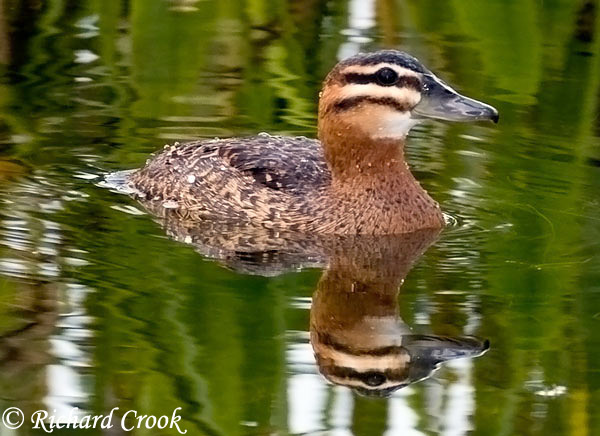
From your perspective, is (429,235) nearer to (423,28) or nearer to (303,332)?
(303,332)

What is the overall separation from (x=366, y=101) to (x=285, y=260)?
138cm

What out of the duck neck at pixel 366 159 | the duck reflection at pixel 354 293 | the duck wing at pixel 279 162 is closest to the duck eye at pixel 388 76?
the duck neck at pixel 366 159

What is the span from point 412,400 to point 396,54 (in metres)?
3.68

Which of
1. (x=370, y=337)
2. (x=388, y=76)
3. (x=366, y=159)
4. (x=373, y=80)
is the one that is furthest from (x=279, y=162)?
(x=370, y=337)

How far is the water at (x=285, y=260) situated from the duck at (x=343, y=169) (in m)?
0.33

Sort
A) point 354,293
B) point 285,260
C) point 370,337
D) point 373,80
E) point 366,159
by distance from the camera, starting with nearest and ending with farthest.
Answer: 1. point 370,337
2. point 354,293
3. point 285,260
4. point 373,80
5. point 366,159

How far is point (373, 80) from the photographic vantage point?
10758mm

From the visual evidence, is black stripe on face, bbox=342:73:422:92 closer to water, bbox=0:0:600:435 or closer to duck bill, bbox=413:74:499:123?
duck bill, bbox=413:74:499:123

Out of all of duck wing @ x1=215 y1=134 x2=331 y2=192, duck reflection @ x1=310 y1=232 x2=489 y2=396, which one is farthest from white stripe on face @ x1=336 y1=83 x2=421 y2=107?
duck reflection @ x1=310 y1=232 x2=489 y2=396

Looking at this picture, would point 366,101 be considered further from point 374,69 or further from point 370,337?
point 370,337

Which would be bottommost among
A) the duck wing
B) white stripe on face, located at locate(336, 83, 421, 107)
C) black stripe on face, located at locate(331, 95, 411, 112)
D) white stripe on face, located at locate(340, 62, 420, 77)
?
the duck wing

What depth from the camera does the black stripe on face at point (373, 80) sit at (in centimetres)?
1066

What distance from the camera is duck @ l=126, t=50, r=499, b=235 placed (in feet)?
35.1

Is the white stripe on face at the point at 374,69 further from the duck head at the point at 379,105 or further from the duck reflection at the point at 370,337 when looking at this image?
the duck reflection at the point at 370,337
